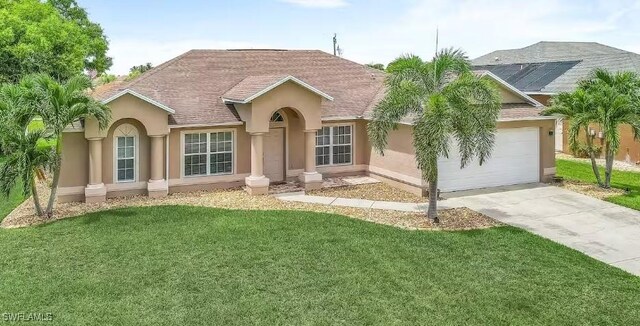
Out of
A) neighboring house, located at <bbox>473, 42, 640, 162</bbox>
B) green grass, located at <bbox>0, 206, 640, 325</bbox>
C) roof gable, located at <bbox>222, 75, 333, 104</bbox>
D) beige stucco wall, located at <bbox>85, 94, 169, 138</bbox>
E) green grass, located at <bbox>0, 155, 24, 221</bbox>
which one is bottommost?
green grass, located at <bbox>0, 206, 640, 325</bbox>

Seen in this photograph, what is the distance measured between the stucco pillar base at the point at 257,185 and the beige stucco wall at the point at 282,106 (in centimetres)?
191

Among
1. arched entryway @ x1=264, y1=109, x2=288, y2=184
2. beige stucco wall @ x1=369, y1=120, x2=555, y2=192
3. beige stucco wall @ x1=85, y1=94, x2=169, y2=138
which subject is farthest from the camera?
arched entryway @ x1=264, y1=109, x2=288, y2=184

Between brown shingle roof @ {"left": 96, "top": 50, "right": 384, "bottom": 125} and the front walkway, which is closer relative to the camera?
the front walkway

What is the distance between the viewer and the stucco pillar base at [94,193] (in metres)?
17.1

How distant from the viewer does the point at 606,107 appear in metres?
18.9

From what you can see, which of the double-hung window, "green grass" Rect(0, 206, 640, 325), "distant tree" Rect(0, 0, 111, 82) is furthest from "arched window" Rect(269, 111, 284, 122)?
"distant tree" Rect(0, 0, 111, 82)

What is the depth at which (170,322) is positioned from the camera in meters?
8.57

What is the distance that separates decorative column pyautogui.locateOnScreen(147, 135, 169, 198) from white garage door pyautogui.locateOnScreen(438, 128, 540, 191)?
10.7 metres

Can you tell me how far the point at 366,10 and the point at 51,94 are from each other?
1520 centimetres

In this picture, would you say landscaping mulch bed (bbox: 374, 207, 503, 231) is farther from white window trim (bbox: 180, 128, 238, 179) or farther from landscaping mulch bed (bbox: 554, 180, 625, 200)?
white window trim (bbox: 180, 128, 238, 179)

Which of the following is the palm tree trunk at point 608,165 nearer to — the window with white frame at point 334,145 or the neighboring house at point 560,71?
the neighboring house at point 560,71

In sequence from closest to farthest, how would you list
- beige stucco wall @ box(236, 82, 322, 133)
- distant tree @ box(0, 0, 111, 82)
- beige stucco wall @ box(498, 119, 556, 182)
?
beige stucco wall @ box(236, 82, 322, 133) < beige stucco wall @ box(498, 119, 556, 182) < distant tree @ box(0, 0, 111, 82)

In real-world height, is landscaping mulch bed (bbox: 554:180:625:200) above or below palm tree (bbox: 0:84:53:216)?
below

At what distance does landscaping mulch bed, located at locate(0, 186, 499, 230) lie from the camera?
592 inches
